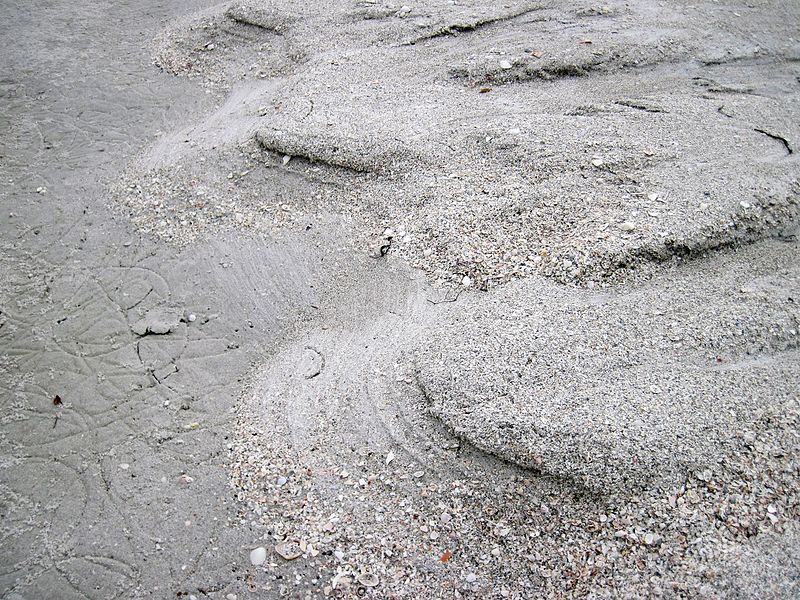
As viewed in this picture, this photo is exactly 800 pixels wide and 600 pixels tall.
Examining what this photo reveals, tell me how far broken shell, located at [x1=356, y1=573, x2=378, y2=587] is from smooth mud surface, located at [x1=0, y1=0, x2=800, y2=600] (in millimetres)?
42

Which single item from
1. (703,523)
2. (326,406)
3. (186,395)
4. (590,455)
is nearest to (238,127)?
(186,395)

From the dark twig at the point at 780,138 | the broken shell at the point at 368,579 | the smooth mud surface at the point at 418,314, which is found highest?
the dark twig at the point at 780,138

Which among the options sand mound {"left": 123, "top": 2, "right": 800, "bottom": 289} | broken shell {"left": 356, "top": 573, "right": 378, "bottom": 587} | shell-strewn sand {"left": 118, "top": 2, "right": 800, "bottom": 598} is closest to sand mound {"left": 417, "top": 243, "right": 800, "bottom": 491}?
shell-strewn sand {"left": 118, "top": 2, "right": 800, "bottom": 598}

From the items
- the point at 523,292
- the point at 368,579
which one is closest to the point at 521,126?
the point at 523,292

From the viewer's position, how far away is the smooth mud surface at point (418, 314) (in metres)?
1.94

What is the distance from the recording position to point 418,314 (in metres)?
2.54

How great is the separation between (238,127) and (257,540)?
2366 millimetres

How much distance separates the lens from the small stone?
Answer: 6.62 ft

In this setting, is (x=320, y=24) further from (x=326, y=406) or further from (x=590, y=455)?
(x=590, y=455)

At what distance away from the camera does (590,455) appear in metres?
1.96

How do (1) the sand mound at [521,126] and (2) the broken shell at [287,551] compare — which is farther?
(1) the sand mound at [521,126]

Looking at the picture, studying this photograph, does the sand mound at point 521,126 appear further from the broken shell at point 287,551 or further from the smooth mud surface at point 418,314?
the broken shell at point 287,551

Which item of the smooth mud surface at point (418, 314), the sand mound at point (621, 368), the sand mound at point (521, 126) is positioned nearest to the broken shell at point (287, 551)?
the smooth mud surface at point (418, 314)

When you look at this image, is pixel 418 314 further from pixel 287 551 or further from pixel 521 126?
pixel 521 126
